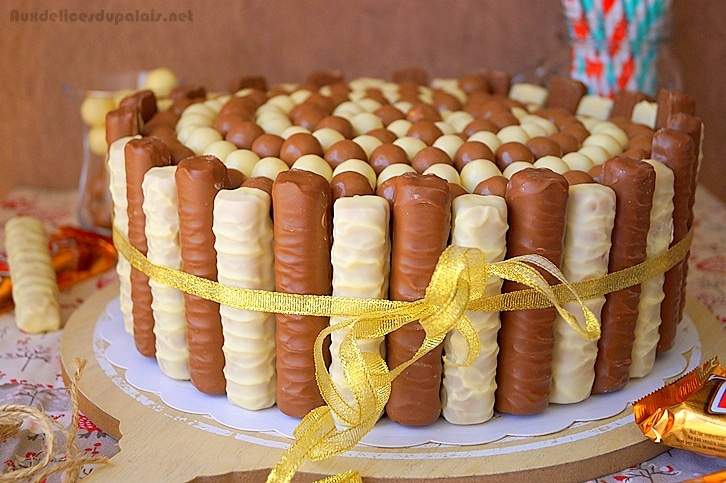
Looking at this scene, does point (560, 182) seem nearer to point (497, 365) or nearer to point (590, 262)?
point (590, 262)

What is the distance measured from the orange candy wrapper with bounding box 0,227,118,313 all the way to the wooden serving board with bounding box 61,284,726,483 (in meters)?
0.46

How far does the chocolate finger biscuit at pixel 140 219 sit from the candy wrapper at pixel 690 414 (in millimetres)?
538

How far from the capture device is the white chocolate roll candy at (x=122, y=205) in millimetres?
1035

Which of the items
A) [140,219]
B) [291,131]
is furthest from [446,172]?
[140,219]

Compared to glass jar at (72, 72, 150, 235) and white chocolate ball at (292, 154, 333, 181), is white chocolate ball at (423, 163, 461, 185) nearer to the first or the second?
white chocolate ball at (292, 154, 333, 181)

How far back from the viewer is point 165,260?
0.97 meters

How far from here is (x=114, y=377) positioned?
1.02m

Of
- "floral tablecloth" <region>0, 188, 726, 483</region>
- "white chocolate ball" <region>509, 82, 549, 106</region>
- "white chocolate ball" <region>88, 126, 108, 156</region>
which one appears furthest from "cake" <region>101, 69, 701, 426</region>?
"white chocolate ball" <region>88, 126, 108, 156</region>

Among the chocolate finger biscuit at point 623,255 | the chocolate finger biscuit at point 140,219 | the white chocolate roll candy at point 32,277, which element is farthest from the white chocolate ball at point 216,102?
the chocolate finger biscuit at point 623,255

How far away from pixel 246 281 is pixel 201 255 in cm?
6

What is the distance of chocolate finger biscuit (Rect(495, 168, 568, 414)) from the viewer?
0.86 metres

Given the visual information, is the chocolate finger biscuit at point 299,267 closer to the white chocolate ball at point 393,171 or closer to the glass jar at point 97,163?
the white chocolate ball at point 393,171

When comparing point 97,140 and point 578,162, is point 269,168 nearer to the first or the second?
point 578,162

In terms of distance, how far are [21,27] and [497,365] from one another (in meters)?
1.22
